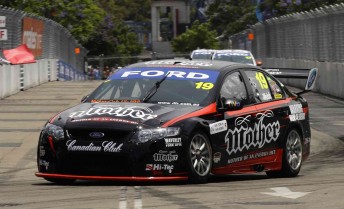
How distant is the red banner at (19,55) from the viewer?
33.7m

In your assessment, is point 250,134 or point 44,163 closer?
point 44,163

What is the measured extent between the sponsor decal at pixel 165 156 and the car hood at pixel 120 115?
0.30 m

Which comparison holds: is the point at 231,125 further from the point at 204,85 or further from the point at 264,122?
the point at 264,122

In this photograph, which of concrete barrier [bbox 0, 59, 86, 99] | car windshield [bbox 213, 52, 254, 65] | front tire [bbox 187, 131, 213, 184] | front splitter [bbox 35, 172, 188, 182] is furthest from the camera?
car windshield [bbox 213, 52, 254, 65]

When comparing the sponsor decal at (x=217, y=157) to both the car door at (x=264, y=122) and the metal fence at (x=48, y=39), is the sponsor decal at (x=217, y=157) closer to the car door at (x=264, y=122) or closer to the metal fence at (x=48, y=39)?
the car door at (x=264, y=122)

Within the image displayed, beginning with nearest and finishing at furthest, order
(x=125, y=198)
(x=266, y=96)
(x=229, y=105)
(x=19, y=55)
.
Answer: (x=125, y=198) < (x=229, y=105) < (x=266, y=96) < (x=19, y=55)

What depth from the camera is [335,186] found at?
36.5 feet

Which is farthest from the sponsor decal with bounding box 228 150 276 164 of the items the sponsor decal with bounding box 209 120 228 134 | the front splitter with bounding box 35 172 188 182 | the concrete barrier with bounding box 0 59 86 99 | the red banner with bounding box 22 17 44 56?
the red banner with bounding box 22 17 44 56

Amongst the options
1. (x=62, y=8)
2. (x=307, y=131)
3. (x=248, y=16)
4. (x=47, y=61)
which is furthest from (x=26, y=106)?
(x=248, y=16)

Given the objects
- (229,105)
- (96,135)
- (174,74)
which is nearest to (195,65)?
(174,74)

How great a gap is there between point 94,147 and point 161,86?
1.47 m

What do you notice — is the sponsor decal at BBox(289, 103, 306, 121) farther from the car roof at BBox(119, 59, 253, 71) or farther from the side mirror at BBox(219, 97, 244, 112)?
the side mirror at BBox(219, 97, 244, 112)

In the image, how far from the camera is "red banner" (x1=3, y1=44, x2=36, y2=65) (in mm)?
33656

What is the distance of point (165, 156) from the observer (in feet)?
35.7
